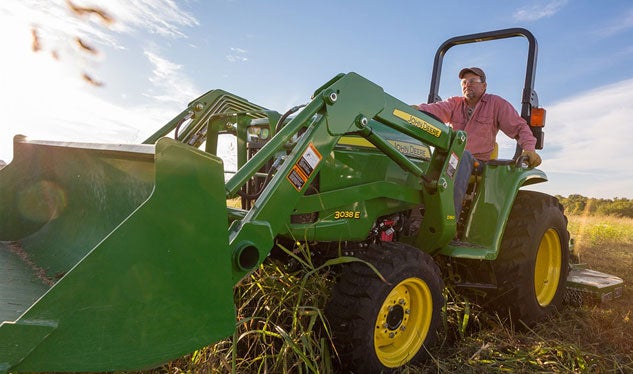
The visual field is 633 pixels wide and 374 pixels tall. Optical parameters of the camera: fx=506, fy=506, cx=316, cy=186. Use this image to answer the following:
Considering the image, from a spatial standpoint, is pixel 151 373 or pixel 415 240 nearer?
pixel 151 373

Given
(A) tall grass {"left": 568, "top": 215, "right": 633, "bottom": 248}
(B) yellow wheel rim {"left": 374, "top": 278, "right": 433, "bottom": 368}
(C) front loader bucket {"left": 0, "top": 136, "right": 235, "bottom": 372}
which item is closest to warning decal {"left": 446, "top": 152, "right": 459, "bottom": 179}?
(B) yellow wheel rim {"left": 374, "top": 278, "right": 433, "bottom": 368}

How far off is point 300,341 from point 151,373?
2.72 ft

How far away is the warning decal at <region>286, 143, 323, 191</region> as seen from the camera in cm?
260

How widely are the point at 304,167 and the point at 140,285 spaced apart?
1.08m

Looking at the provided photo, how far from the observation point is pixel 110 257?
71.5 inches

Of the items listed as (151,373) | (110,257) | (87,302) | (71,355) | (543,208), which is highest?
(543,208)

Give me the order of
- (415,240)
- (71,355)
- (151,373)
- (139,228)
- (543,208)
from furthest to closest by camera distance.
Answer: (543,208), (415,240), (151,373), (139,228), (71,355)

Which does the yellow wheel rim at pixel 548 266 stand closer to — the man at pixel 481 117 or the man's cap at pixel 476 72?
the man at pixel 481 117

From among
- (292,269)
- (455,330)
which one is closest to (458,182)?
(455,330)

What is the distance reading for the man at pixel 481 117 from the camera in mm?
4520

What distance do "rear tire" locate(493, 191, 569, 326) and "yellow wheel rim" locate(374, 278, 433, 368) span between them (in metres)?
1.11

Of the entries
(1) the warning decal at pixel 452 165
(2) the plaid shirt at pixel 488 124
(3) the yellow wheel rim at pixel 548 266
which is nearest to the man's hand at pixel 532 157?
(2) the plaid shirt at pixel 488 124

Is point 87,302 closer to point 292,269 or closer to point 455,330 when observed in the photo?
point 292,269

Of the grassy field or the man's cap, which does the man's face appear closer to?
the man's cap
